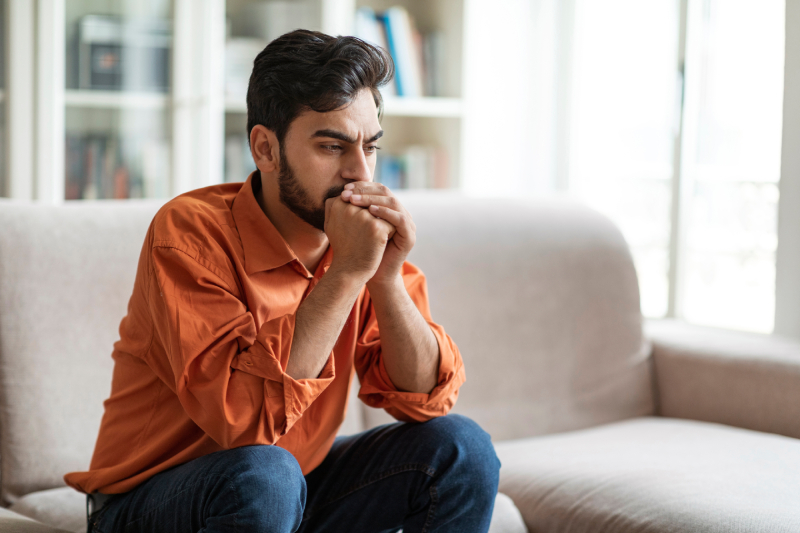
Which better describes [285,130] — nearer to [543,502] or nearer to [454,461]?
[454,461]

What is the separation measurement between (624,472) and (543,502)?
16cm

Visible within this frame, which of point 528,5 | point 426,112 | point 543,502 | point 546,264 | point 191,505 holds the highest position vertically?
point 528,5

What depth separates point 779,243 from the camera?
6.92 feet

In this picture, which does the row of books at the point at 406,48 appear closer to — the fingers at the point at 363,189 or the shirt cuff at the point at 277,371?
the fingers at the point at 363,189

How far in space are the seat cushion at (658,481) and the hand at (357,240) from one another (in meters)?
0.60

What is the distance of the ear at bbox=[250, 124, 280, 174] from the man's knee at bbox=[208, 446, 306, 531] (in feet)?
1.44

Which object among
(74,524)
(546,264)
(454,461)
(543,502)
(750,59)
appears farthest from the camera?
(750,59)

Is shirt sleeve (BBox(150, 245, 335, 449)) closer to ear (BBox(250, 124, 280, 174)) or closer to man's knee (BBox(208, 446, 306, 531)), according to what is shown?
man's knee (BBox(208, 446, 306, 531))

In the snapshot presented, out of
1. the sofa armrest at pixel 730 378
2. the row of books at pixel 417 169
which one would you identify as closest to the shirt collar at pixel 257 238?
the sofa armrest at pixel 730 378

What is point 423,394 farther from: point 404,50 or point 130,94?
point 404,50

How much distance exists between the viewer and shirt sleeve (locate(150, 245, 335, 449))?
104cm

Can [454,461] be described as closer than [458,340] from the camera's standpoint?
Yes

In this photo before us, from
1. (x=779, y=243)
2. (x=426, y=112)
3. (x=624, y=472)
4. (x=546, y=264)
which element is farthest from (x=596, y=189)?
(x=624, y=472)

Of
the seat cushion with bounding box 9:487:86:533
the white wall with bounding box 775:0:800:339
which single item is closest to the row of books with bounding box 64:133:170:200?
the seat cushion with bounding box 9:487:86:533
